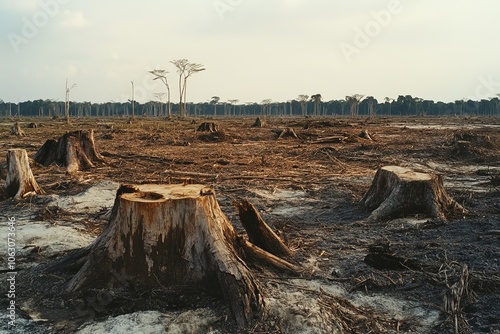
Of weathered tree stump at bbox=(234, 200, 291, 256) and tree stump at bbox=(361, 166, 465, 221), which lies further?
tree stump at bbox=(361, 166, 465, 221)

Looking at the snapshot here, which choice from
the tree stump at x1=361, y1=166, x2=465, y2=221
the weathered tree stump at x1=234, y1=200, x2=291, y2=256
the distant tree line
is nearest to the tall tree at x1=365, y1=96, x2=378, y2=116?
the distant tree line

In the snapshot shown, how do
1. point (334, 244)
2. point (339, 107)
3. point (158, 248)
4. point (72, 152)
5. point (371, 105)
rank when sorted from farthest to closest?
point (339, 107)
point (371, 105)
point (72, 152)
point (334, 244)
point (158, 248)

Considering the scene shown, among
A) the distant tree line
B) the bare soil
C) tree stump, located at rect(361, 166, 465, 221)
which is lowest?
the bare soil

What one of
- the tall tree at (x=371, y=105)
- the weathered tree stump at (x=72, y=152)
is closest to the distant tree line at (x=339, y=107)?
the tall tree at (x=371, y=105)

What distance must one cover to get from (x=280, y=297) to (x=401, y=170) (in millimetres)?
3912

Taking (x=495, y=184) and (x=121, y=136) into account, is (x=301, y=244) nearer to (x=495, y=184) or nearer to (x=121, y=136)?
(x=495, y=184)

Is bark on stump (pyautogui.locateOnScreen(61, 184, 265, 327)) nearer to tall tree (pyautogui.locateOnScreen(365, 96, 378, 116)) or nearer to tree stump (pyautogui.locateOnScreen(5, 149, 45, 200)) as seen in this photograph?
tree stump (pyautogui.locateOnScreen(5, 149, 45, 200))

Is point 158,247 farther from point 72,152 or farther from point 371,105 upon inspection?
point 371,105

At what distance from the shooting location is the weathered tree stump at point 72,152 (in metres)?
10.9

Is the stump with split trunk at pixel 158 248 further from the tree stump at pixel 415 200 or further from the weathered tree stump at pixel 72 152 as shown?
the weathered tree stump at pixel 72 152

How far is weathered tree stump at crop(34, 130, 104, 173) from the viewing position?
10.9m

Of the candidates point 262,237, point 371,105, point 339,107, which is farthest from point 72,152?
point 339,107

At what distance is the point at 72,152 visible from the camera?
35.9 ft

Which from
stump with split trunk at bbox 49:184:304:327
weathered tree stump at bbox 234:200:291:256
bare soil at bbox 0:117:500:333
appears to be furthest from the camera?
weathered tree stump at bbox 234:200:291:256
